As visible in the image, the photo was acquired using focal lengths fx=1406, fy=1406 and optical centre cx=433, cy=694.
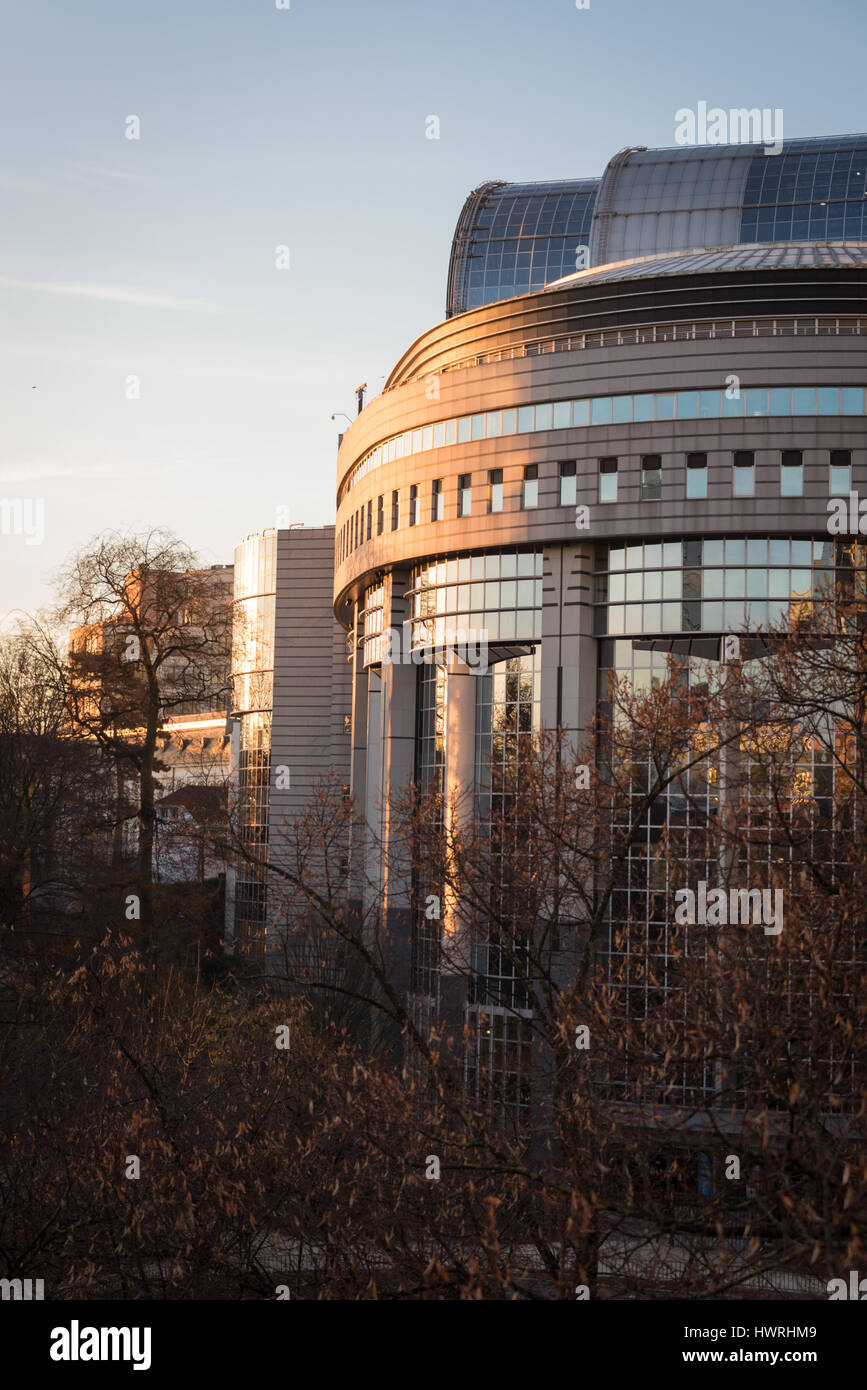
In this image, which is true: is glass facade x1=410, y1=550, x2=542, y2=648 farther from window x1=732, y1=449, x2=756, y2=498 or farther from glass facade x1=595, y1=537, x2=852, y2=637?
window x1=732, y1=449, x2=756, y2=498

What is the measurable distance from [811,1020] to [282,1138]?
9782 mm

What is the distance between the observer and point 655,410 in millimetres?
47375

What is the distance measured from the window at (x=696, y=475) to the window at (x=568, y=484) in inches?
157

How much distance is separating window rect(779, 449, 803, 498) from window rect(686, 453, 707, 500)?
2.47 metres

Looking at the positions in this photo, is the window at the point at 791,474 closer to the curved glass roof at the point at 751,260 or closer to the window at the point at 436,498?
the curved glass roof at the point at 751,260

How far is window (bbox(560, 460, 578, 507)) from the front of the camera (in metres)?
48.6

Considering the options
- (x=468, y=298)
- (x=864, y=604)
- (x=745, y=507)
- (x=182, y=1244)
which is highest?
(x=468, y=298)

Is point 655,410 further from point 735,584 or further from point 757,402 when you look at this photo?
point 735,584

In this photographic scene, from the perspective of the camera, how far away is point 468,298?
83.7 m

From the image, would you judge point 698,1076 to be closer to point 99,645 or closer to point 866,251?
point 99,645

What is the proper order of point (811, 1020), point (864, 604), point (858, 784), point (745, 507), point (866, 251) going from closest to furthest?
point (811, 1020), point (858, 784), point (864, 604), point (745, 507), point (866, 251)

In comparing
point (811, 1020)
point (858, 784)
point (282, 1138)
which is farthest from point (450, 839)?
point (811, 1020)

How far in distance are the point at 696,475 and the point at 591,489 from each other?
366 centimetres
